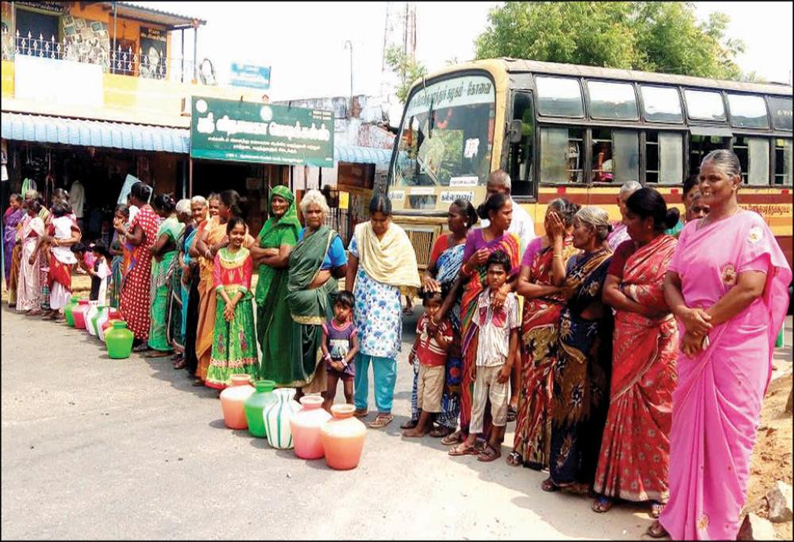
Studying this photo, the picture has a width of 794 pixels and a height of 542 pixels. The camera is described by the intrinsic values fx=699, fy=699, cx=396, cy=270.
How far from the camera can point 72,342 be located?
7965mm

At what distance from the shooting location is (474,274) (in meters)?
4.51

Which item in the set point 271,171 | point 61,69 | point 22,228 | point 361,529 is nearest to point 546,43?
point 271,171

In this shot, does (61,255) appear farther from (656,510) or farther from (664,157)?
(656,510)

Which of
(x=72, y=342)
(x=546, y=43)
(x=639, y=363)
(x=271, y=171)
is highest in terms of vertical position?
(x=546, y=43)

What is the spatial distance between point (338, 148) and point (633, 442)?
43.0ft

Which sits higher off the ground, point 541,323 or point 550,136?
point 550,136

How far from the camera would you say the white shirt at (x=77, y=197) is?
45.3ft

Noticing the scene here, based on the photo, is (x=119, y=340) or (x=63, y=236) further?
(x=63, y=236)

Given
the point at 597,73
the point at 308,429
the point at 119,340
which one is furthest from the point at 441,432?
the point at 597,73

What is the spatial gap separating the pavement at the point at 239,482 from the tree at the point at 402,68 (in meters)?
15.2

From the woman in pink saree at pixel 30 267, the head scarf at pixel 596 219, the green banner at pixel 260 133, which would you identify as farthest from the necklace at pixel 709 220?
the green banner at pixel 260 133

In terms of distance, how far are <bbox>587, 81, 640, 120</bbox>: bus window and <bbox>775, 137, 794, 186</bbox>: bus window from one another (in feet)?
9.77

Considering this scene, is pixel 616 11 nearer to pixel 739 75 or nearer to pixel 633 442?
pixel 739 75

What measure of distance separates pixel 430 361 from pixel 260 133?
32.7 ft
